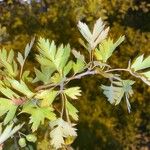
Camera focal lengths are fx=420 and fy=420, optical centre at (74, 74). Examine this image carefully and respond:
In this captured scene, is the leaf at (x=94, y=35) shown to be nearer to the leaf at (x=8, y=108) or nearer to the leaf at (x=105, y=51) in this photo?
the leaf at (x=105, y=51)

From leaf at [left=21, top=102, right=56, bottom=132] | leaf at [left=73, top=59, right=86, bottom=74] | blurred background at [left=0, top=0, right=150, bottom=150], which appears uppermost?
leaf at [left=73, top=59, right=86, bottom=74]

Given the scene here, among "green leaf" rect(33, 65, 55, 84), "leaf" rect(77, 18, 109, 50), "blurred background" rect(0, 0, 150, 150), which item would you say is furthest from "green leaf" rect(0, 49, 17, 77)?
"blurred background" rect(0, 0, 150, 150)

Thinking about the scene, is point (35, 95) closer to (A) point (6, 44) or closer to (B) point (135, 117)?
(A) point (6, 44)

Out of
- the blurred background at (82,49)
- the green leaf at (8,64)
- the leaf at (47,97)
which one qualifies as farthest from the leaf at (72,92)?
the blurred background at (82,49)

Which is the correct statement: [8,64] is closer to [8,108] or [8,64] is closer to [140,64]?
[8,108]

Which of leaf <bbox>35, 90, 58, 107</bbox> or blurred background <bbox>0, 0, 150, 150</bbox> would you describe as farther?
blurred background <bbox>0, 0, 150, 150</bbox>

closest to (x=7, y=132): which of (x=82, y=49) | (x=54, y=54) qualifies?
(x=54, y=54)

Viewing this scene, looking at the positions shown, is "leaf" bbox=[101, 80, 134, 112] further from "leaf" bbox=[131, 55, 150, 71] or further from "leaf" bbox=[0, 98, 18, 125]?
"leaf" bbox=[0, 98, 18, 125]
